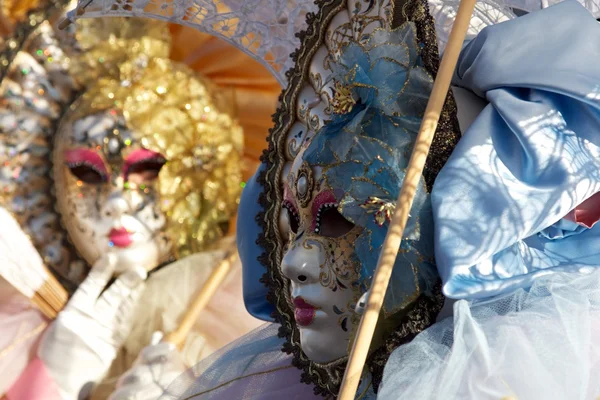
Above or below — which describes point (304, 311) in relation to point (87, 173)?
above

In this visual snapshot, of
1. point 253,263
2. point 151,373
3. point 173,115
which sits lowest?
point 151,373

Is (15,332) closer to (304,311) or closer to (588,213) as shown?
(304,311)

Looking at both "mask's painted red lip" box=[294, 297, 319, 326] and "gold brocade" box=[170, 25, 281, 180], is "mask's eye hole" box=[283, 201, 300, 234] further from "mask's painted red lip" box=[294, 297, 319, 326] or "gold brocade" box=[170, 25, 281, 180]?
"gold brocade" box=[170, 25, 281, 180]

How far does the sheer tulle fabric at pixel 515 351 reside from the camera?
1092mm

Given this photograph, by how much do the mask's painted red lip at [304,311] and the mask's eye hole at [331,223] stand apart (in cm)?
11

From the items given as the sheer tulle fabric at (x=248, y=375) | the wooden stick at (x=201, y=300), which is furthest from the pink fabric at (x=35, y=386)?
the sheer tulle fabric at (x=248, y=375)

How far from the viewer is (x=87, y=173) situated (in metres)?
2.69

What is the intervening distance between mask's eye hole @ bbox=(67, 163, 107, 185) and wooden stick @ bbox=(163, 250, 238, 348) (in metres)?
0.43

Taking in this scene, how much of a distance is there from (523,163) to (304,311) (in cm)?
39

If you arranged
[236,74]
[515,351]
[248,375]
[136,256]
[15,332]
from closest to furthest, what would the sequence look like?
[515,351] → [248,375] → [15,332] → [136,256] → [236,74]

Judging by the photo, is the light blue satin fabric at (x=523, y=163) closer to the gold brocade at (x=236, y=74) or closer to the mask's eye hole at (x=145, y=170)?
the mask's eye hole at (x=145, y=170)

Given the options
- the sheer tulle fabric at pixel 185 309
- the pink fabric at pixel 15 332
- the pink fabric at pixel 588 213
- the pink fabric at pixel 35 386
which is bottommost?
the pink fabric at pixel 35 386

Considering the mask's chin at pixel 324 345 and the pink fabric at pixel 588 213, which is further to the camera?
the mask's chin at pixel 324 345

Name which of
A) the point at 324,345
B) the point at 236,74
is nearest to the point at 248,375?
the point at 324,345
